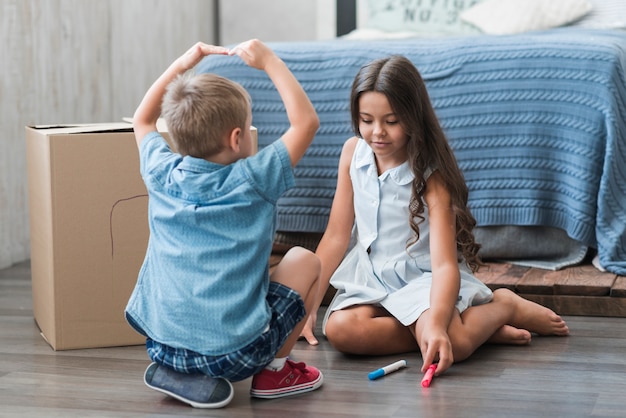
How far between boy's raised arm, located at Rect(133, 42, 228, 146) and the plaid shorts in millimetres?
354

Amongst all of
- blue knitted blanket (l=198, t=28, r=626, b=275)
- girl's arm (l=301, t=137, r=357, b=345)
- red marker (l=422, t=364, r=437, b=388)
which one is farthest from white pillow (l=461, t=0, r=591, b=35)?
red marker (l=422, t=364, r=437, b=388)

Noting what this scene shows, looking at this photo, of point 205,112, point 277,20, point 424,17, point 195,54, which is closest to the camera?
point 205,112

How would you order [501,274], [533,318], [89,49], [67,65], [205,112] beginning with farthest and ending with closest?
[89,49] < [67,65] < [501,274] < [533,318] < [205,112]

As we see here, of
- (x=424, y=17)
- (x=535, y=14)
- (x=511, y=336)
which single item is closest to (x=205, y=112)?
(x=511, y=336)

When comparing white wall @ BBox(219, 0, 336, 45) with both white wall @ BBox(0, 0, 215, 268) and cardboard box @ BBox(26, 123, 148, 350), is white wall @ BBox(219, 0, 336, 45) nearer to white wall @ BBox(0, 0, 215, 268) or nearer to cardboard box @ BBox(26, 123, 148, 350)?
white wall @ BBox(0, 0, 215, 268)

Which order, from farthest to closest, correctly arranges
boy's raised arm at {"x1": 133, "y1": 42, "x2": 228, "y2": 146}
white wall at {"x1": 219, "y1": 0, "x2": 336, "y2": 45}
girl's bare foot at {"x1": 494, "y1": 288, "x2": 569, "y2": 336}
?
white wall at {"x1": 219, "y1": 0, "x2": 336, "y2": 45}
girl's bare foot at {"x1": 494, "y1": 288, "x2": 569, "y2": 336}
boy's raised arm at {"x1": 133, "y1": 42, "x2": 228, "y2": 146}

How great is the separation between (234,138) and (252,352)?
33 cm

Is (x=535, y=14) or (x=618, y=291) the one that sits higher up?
(x=535, y=14)

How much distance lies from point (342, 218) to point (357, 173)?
0.10m

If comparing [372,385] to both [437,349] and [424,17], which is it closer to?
[437,349]

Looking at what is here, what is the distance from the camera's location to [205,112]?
4.55ft

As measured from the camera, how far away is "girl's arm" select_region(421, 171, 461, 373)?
1.59m

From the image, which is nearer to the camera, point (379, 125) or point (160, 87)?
point (160, 87)

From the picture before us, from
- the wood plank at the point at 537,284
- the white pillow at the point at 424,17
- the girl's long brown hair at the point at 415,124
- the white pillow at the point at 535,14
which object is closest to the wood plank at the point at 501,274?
the wood plank at the point at 537,284
